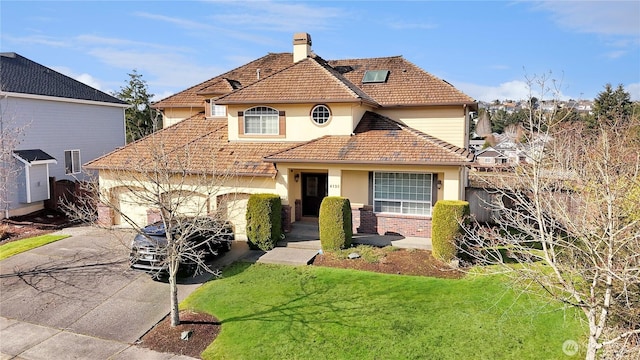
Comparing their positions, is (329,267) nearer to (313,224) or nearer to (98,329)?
(313,224)

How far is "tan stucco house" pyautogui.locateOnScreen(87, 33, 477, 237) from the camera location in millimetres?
15945

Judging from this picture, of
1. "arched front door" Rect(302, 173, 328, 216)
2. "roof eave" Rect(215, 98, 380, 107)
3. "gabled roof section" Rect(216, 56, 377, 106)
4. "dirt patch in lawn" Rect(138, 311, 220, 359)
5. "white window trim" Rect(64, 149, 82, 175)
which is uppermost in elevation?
"gabled roof section" Rect(216, 56, 377, 106)

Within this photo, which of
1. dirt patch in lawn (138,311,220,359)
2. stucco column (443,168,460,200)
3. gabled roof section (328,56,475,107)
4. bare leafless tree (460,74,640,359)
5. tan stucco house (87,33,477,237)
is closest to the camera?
bare leafless tree (460,74,640,359)

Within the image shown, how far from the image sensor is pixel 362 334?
9.01 metres

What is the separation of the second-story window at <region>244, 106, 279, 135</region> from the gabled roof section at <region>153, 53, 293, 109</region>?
4.44 metres

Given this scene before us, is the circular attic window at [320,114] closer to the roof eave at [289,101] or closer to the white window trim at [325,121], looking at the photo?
the white window trim at [325,121]

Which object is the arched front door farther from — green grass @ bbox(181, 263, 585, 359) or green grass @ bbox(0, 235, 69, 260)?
green grass @ bbox(0, 235, 69, 260)

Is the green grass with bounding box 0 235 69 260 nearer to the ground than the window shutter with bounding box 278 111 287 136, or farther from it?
nearer to the ground

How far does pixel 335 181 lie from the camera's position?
1616cm

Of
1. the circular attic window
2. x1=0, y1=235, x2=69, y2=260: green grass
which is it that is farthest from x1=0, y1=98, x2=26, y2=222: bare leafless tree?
the circular attic window

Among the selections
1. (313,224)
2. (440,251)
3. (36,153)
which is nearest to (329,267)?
(440,251)

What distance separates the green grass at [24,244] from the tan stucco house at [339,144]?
8.10 ft

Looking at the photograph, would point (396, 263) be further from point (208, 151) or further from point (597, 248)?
point (208, 151)

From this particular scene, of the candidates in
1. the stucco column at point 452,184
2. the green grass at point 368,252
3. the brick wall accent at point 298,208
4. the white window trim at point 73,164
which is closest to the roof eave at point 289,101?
the brick wall accent at point 298,208
